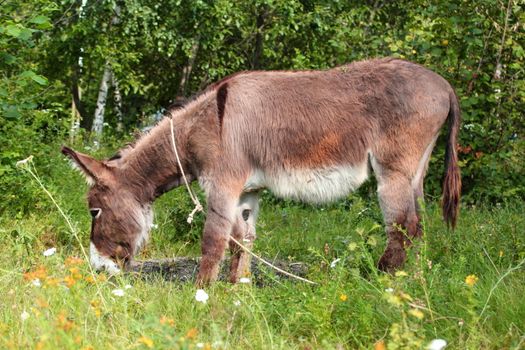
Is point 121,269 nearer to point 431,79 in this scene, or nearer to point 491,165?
point 431,79

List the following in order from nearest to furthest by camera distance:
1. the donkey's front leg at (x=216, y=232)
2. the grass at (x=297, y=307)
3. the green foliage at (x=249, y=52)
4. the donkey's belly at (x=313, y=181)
Result: the grass at (x=297, y=307)
the donkey's front leg at (x=216, y=232)
the donkey's belly at (x=313, y=181)
the green foliage at (x=249, y=52)

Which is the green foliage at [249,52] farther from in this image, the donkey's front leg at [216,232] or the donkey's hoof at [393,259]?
the donkey's hoof at [393,259]

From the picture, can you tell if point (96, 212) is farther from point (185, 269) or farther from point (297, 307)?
point (297, 307)

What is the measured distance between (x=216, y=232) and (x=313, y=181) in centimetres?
69

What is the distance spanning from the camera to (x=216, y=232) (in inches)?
188

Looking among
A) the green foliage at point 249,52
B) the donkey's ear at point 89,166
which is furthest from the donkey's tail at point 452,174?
the donkey's ear at point 89,166

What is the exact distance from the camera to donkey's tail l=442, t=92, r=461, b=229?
5.03 m

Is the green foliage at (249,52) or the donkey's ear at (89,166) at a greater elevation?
the donkey's ear at (89,166)

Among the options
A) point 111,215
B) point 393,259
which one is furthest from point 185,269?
point 393,259

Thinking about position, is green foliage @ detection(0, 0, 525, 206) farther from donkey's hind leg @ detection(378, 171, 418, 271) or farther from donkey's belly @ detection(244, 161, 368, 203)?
donkey's hind leg @ detection(378, 171, 418, 271)

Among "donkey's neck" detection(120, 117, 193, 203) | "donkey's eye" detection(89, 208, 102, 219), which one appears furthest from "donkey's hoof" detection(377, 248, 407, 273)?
"donkey's eye" detection(89, 208, 102, 219)

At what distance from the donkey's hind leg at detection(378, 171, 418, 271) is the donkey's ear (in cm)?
179

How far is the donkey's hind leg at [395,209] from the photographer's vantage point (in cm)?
481

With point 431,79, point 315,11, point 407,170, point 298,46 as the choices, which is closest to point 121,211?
point 407,170
